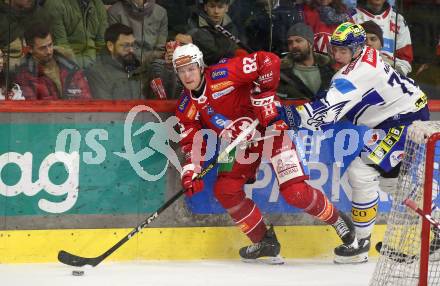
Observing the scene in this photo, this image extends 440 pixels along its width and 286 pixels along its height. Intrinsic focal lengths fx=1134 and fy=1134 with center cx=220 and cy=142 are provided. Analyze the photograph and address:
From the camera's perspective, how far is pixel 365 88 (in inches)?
227

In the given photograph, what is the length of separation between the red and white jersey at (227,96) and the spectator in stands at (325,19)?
19.1 inches

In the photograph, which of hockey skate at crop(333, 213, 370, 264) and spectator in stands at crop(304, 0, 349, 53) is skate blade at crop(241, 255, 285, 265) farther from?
spectator in stands at crop(304, 0, 349, 53)

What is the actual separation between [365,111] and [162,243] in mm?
1303

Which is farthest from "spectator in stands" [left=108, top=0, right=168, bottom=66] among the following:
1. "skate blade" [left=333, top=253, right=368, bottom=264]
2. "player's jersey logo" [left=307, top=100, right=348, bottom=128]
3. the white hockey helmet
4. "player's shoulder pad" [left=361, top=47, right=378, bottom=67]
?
"skate blade" [left=333, top=253, right=368, bottom=264]

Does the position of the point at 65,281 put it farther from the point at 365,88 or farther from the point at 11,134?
the point at 365,88

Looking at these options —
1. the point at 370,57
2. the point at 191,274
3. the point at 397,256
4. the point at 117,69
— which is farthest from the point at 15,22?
the point at 397,256

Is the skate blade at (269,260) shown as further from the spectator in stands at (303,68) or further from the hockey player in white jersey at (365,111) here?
the spectator in stands at (303,68)

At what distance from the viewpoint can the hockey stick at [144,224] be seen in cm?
576

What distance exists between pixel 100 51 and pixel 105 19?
0.57 ft

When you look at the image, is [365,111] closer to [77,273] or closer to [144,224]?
[144,224]

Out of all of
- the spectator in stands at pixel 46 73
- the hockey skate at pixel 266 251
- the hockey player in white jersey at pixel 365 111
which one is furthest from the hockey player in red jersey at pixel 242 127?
the spectator in stands at pixel 46 73

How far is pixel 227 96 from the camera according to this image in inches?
233

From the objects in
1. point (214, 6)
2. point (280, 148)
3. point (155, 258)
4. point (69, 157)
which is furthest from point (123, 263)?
point (214, 6)

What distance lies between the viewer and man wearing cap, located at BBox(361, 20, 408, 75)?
638 centimetres
